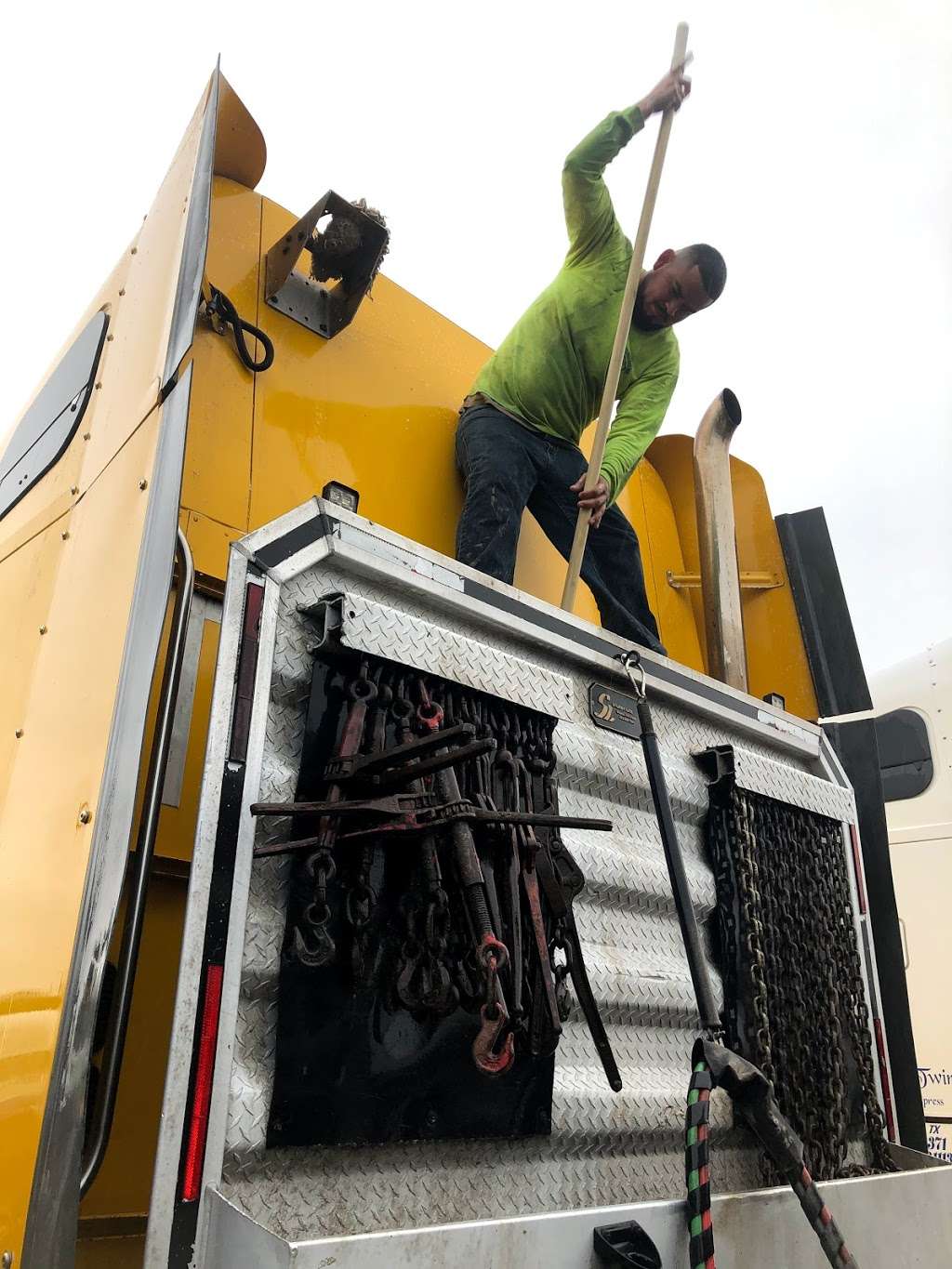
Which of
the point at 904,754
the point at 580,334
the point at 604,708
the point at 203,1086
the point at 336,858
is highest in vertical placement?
the point at 580,334

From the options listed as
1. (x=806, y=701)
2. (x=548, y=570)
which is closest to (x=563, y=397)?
(x=548, y=570)

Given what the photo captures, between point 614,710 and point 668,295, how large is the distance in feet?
5.22

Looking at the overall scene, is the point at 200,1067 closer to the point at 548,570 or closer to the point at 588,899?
the point at 588,899

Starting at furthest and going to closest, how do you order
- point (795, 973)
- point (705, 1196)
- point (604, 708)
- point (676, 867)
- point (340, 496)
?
point (795, 973)
point (604, 708)
point (676, 867)
point (340, 496)
point (705, 1196)

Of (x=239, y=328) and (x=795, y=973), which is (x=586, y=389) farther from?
(x=795, y=973)

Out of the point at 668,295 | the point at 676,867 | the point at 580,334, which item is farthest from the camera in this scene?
the point at 668,295

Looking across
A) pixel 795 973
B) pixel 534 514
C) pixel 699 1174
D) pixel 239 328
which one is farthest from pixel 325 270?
pixel 699 1174

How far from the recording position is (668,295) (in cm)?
333

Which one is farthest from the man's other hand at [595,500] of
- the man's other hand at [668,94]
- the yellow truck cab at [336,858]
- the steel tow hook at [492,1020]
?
the steel tow hook at [492,1020]

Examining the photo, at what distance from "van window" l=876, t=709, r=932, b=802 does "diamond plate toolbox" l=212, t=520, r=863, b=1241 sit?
9.22 ft

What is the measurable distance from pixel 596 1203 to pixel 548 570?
1864 millimetres

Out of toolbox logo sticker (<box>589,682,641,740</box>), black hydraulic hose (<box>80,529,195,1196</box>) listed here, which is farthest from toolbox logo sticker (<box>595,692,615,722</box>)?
black hydraulic hose (<box>80,529,195,1196</box>)

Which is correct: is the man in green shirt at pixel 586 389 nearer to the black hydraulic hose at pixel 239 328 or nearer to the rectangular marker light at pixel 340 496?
the black hydraulic hose at pixel 239 328

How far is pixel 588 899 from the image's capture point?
7.26 ft
